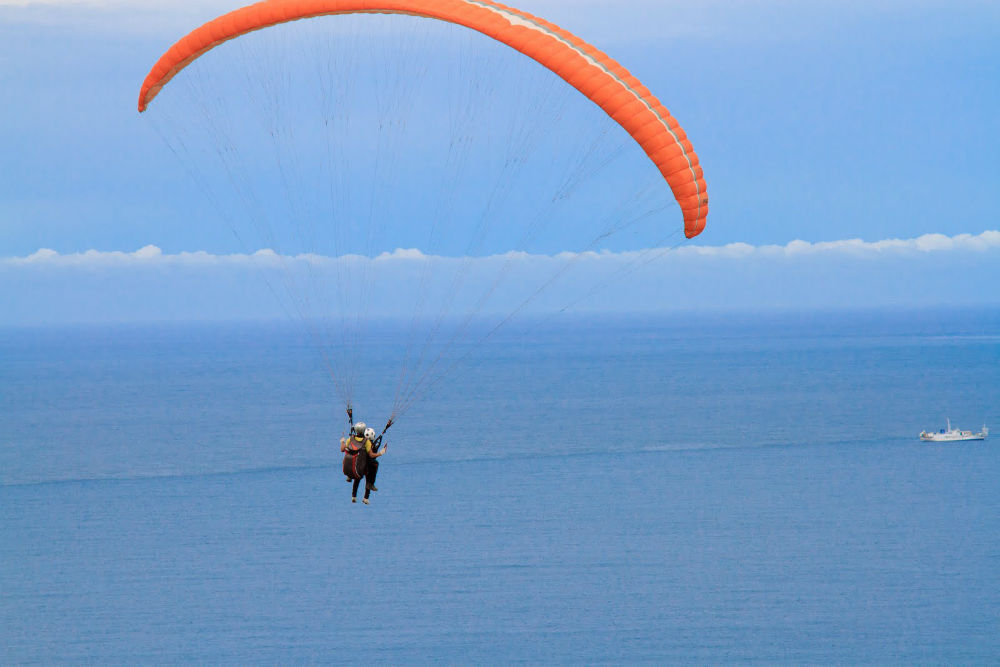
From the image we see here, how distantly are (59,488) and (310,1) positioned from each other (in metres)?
60.7

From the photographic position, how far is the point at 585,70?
65.2ft

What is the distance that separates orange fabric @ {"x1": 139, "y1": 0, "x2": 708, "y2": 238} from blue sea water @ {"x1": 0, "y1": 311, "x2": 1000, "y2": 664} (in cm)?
3101

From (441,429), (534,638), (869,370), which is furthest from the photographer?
(869,370)

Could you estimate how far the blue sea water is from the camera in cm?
4850

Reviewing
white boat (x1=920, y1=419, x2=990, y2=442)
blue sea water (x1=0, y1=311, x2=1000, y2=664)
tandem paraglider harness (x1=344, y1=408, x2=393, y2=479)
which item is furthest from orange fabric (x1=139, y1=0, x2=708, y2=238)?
white boat (x1=920, y1=419, x2=990, y2=442)

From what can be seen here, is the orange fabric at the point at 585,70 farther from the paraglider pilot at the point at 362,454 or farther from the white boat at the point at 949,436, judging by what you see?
the white boat at the point at 949,436

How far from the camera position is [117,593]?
5394cm

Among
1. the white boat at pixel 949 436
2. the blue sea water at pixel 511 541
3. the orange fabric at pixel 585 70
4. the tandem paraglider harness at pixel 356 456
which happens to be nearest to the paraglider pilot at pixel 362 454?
the tandem paraglider harness at pixel 356 456

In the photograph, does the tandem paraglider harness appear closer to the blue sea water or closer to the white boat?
the blue sea water

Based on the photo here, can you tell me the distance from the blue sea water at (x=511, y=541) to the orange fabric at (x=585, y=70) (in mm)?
31008

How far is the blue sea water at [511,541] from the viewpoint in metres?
48.5

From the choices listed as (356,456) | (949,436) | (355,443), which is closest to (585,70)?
(355,443)

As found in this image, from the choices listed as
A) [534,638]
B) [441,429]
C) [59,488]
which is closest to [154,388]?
[441,429]

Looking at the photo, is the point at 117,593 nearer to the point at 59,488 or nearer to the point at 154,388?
the point at 59,488
